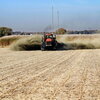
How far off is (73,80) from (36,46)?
2891cm

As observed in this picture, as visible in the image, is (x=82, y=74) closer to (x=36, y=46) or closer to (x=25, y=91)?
(x=25, y=91)

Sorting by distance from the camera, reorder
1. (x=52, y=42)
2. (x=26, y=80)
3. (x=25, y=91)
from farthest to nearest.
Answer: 1. (x=52, y=42)
2. (x=26, y=80)
3. (x=25, y=91)

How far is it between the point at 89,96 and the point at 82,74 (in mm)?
5056

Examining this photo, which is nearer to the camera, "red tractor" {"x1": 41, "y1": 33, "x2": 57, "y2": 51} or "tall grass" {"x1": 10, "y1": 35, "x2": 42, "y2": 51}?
"red tractor" {"x1": 41, "y1": 33, "x2": 57, "y2": 51}

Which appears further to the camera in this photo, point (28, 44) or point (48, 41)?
point (28, 44)

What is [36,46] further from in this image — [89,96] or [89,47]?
[89,96]

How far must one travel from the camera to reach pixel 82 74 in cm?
1441

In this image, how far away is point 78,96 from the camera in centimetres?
938

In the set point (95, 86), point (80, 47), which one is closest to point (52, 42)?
point (80, 47)

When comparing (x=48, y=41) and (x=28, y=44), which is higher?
(x=48, y=41)

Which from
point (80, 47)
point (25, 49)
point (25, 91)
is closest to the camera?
point (25, 91)

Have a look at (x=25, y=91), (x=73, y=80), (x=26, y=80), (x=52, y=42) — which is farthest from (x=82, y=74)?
(x=52, y=42)

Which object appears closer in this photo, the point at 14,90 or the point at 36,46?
the point at 14,90

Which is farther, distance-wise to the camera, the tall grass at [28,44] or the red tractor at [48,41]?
the tall grass at [28,44]
